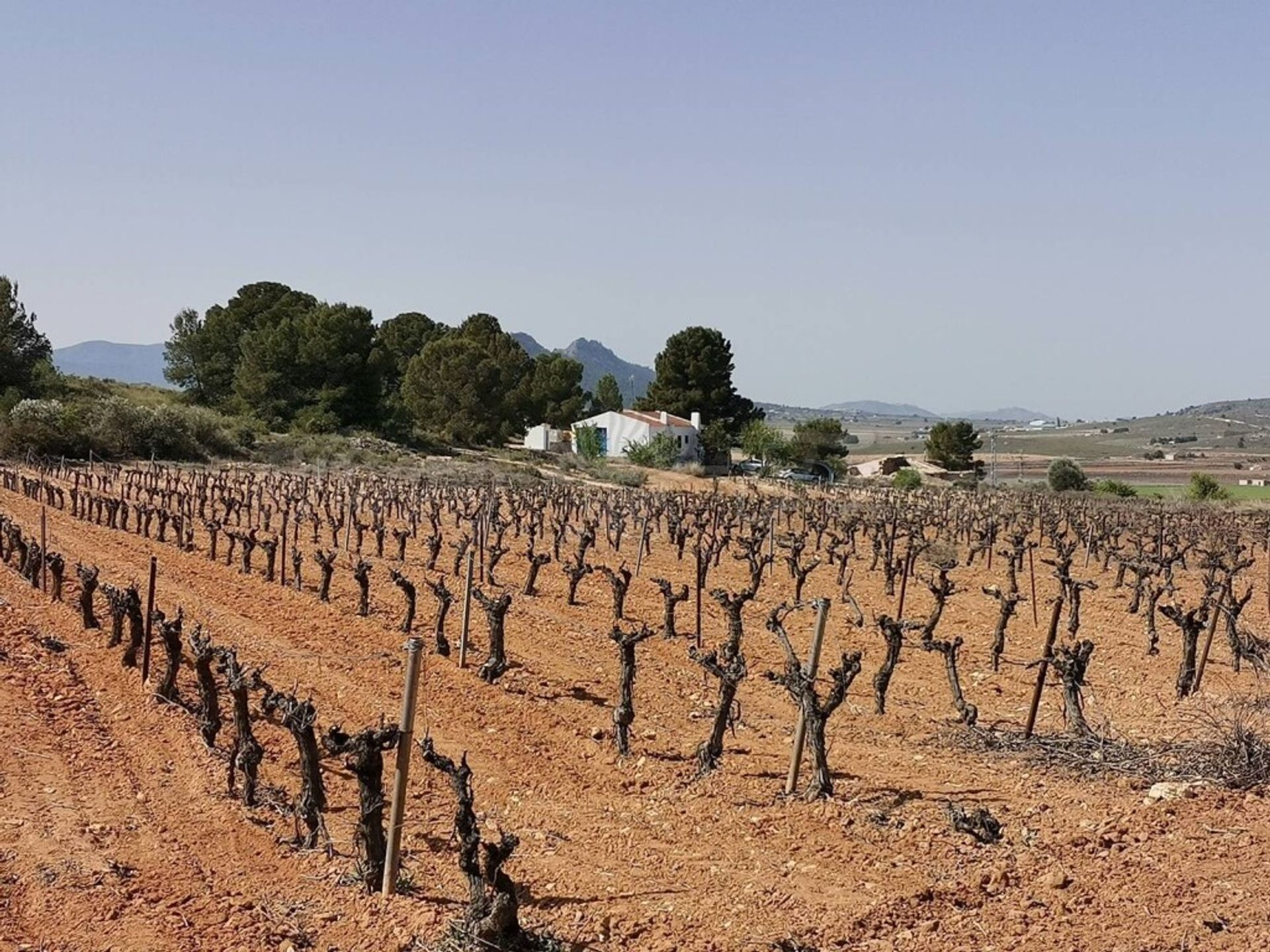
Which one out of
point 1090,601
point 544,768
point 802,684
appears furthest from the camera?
point 1090,601

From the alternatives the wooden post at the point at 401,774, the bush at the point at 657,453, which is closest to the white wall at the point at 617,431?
the bush at the point at 657,453

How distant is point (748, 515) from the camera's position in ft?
98.4

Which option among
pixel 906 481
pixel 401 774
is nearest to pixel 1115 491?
pixel 906 481

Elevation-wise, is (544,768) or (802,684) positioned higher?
(802,684)

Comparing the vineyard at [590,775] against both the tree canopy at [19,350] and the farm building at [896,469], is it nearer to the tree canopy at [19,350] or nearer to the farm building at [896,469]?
the tree canopy at [19,350]

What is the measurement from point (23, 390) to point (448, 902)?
47.0 meters

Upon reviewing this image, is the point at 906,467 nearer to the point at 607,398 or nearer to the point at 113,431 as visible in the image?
the point at 607,398

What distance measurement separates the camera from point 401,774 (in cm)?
573

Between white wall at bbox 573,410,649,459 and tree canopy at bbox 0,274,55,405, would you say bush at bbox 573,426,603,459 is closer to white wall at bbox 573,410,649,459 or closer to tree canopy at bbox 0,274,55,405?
white wall at bbox 573,410,649,459

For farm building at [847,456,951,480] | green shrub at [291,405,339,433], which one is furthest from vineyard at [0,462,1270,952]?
farm building at [847,456,951,480]

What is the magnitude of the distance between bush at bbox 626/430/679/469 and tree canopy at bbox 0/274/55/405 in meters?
29.2

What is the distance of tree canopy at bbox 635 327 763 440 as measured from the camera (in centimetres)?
6369

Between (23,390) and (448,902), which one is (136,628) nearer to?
(448,902)

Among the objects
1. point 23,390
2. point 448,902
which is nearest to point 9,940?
point 448,902
